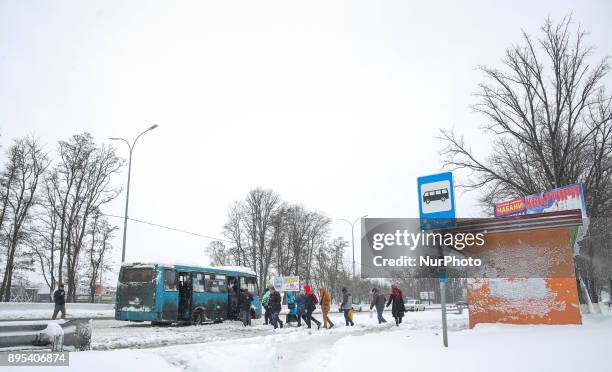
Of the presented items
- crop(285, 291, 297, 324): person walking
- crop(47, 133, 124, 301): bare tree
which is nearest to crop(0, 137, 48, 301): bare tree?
crop(47, 133, 124, 301): bare tree

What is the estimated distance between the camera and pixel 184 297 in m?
19.6

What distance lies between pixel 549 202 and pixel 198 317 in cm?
1487

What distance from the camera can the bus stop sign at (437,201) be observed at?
7.77m

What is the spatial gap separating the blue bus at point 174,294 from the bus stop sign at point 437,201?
13.6 meters

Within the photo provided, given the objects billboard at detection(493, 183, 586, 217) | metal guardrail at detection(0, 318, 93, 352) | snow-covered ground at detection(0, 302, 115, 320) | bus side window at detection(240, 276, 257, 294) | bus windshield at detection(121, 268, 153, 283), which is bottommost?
snow-covered ground at detection(0, 302, 115, 320)

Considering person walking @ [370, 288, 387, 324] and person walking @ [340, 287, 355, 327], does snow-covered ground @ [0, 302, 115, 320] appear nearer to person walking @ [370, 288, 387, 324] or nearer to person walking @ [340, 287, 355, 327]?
person walking @ [340, 287, 355, 327]

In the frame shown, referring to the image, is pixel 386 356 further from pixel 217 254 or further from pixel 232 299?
pixel 217 254

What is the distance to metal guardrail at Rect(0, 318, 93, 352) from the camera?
5312mm

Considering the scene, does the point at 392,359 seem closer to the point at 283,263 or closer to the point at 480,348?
the point at 480,348

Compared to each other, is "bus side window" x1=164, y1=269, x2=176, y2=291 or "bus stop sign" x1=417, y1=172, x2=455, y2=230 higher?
"bus stop sign" x1=417, y1=172, x2=455, y2=230

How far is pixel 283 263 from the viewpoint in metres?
55.5

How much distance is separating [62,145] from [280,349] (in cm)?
3057

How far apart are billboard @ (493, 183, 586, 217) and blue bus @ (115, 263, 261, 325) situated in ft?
42.4

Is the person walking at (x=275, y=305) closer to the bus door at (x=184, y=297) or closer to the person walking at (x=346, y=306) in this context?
the person walking at (x=346, y=306)
